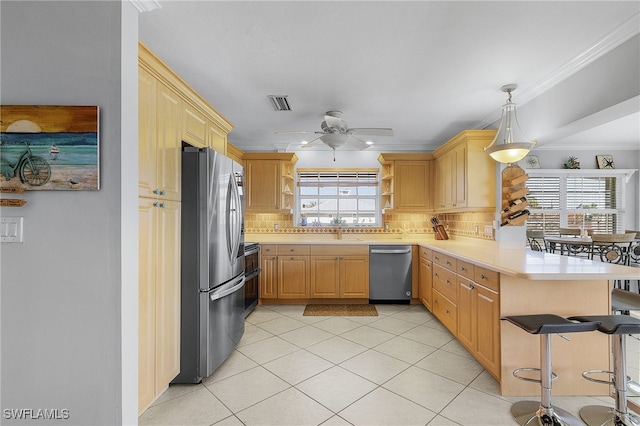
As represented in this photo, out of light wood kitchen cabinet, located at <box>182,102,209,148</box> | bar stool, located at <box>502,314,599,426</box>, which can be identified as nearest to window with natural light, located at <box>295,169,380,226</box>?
light wood kitchen cabinet, located at <box>182,102,209,148</box>

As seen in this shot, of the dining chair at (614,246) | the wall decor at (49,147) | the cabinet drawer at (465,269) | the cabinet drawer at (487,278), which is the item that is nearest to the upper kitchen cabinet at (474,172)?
the cabinet drawer at (465,269)

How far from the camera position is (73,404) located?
1.42m

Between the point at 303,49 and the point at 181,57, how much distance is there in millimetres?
949

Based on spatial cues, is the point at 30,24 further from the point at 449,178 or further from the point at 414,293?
the point at 414,293

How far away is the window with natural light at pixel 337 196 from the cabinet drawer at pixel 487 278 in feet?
8.67

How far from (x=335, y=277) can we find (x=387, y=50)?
9.89 feet

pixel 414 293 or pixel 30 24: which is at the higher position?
pixel 30 24

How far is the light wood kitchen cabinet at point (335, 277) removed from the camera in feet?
13.9

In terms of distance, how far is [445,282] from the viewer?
320 centimetres

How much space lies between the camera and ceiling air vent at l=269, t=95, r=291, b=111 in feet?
9.62

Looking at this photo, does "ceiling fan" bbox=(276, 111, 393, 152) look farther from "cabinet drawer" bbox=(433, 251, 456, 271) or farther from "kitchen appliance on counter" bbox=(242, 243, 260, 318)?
"kitchen appliance on counter" bbox=(242, 243, 260, 318)

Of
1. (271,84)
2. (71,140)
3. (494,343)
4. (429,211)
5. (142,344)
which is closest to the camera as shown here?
(71,140)

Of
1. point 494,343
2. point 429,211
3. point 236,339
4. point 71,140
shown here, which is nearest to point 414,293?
point 429,211

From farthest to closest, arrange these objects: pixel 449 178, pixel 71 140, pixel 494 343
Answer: pixel 449 178 → pixel 494 343 → pixel 71 140
